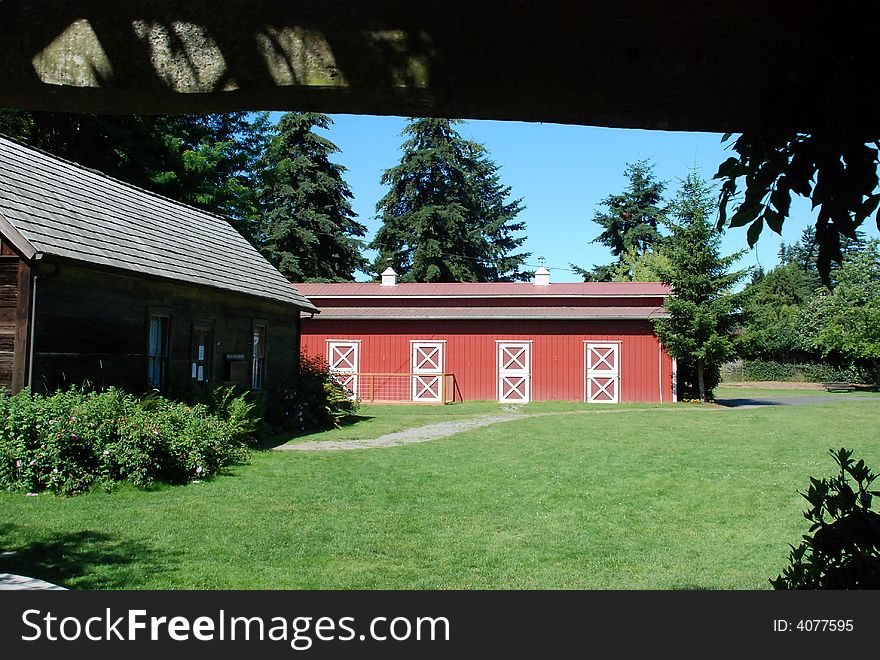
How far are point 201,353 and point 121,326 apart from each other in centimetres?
266

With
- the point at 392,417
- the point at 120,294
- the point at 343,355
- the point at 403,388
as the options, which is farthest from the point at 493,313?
the point at 120,294

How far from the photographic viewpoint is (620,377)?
28375mm

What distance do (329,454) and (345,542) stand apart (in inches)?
245

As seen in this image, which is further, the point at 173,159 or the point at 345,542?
the point at 173,159

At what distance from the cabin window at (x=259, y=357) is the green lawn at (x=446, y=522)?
15.2 ft

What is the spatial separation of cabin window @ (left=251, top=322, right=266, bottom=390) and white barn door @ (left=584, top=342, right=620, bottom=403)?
14.4 m

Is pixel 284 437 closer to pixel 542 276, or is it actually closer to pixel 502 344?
pixel 502 344

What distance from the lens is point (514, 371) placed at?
29031mm

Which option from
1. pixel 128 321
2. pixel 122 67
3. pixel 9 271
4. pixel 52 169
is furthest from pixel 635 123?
pixel 52 169

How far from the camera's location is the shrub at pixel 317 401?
1798cm

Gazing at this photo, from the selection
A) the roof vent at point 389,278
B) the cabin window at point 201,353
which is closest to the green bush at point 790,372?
the roof vent at point 389,278

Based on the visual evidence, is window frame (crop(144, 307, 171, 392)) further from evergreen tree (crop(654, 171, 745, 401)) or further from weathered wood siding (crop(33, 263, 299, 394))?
evergreen tree (crop(654, 171, 745, 401))

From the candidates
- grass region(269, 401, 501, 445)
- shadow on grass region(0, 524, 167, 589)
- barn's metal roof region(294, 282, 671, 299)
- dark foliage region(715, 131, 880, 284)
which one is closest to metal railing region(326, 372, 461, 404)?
grass region(269, 401, 501, 445)

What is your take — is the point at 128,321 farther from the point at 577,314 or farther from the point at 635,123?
the point at 577,314
